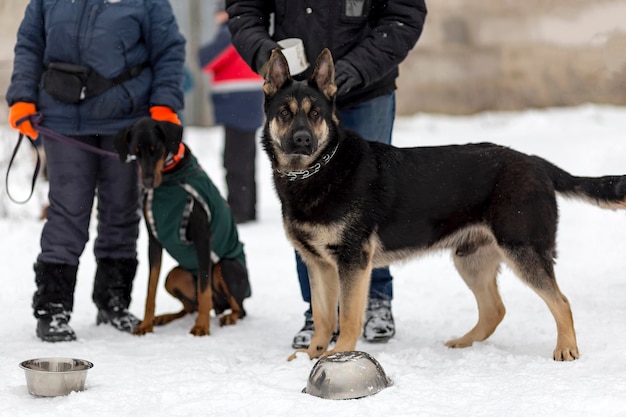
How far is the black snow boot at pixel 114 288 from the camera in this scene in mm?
4754

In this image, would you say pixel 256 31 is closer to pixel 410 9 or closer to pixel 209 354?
pixel 410 9

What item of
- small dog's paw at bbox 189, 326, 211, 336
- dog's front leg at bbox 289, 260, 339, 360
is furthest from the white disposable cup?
small dog's paw at bbox 189, 326, 211, 336

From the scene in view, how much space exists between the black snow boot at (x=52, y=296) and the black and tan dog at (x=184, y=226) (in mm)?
414

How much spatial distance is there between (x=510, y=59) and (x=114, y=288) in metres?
8.47

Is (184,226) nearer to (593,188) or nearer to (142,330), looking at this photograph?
(142,330)

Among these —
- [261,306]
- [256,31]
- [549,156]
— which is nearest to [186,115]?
[549,156]

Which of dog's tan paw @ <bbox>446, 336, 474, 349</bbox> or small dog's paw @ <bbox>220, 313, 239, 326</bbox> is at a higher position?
dog's tan paw @ <bbox>446, 336, 474, 349</bbox>

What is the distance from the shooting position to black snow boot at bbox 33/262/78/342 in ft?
14.5

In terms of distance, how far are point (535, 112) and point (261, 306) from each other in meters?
7.40

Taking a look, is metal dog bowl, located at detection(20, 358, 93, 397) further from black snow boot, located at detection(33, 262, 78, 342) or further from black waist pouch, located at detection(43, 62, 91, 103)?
black waist pouch, located at detection(43, 62, 91, 103)

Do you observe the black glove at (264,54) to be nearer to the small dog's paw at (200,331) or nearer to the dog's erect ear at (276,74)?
the dog's erect ear at (276,74)

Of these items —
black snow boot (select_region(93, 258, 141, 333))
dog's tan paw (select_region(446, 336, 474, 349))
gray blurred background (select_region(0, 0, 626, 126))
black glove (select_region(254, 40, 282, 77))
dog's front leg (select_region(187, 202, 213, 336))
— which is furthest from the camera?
gray blurred background (select_region(0, 0, 626, 126))

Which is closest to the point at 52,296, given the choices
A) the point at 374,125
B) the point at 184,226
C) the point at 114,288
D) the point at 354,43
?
the point at 114,288

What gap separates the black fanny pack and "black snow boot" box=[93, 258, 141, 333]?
965 millimetres
